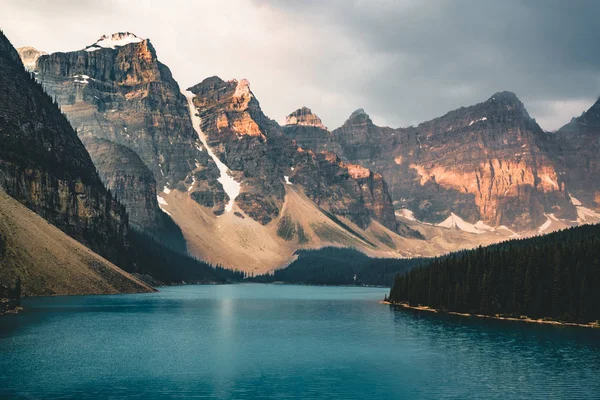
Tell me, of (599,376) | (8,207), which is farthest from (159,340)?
(8,207)

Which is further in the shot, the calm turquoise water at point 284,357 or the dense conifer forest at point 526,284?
the dense conifer forest at point 526,284

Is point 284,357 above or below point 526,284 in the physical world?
below

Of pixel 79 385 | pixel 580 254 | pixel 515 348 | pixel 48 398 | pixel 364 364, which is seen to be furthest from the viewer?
pixel 580 254

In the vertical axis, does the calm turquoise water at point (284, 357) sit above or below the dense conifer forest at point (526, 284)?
below

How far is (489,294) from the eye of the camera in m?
154

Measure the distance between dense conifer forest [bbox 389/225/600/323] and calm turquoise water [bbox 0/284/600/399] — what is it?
837cm

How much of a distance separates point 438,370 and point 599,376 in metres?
18.6

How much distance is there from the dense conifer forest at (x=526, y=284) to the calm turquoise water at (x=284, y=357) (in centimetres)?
837

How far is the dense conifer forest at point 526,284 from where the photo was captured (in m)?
134

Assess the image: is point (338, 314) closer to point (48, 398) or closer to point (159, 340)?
point (159, 340)

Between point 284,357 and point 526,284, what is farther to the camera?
point 526,284

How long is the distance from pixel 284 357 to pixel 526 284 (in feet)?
235

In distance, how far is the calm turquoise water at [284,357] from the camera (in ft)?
231

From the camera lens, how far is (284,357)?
92375 millimetres
